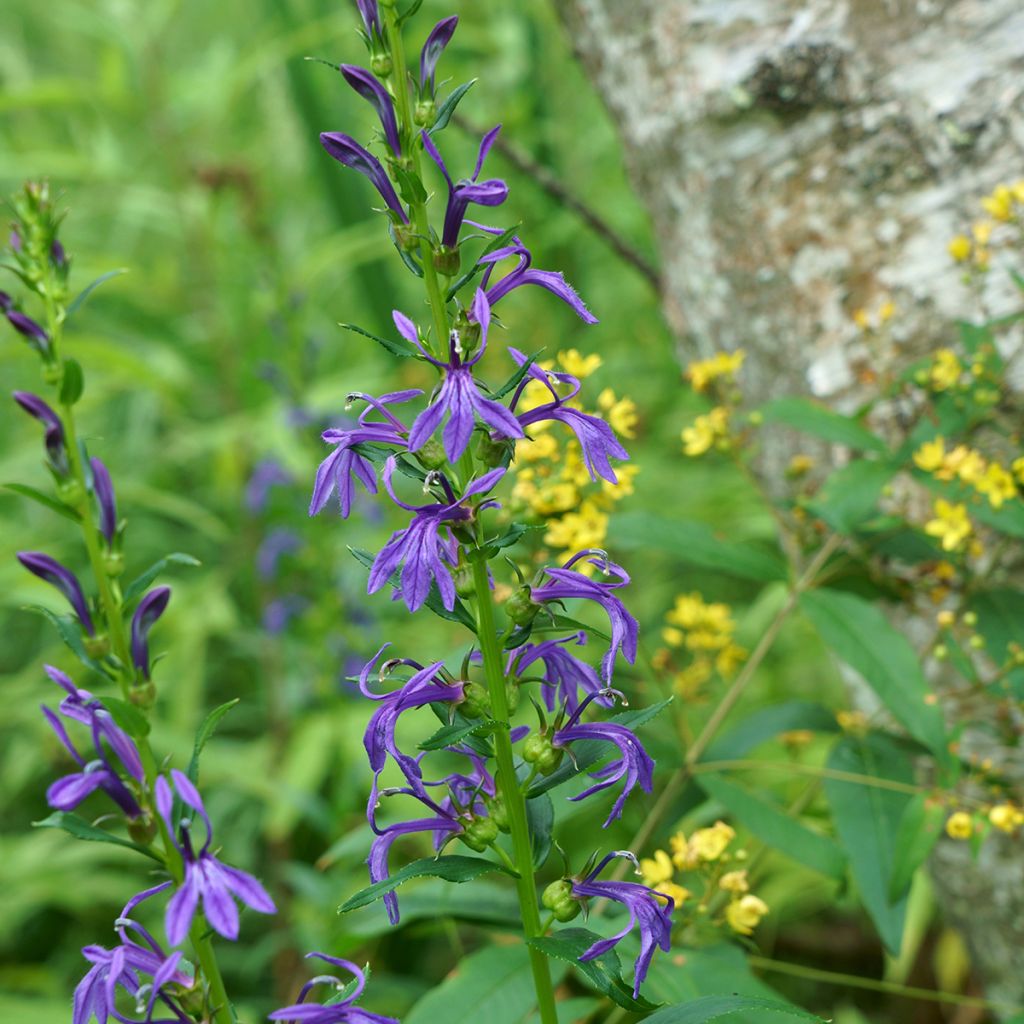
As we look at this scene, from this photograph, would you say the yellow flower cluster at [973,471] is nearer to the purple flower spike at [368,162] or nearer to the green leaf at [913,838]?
the green leaf at [913,838]

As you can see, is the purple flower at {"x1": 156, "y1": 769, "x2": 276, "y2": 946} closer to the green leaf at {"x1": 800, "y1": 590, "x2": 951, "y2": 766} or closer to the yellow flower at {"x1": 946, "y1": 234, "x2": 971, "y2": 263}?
the green leaf at {"x1": 800, "y1": 590, "x2": 951, "y2": 766}

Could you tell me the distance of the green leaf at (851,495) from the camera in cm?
140

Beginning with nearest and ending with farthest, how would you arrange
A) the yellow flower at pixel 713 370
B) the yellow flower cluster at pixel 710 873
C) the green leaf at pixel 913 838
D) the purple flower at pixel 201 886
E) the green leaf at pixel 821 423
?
the purple flower at pixel 201 886
the yellow flower cluster at pixel 710 873
the green leaf at pixel 913 838
the green leaf at pixel 821 423
the yellow flower at pixel 713 370

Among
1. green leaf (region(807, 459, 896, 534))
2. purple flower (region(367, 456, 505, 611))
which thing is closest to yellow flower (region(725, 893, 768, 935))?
green leaf (region(807, 459, 896, 534))

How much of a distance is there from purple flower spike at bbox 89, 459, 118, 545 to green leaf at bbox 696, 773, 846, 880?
32.3 inches

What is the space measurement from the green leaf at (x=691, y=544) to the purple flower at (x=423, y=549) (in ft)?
2.26

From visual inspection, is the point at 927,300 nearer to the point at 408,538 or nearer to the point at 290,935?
the point at 408,538

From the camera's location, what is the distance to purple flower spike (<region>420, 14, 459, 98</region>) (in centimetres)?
85

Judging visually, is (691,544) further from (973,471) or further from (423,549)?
(423,549)

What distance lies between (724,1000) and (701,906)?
0.35 metres

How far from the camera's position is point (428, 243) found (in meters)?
0.83

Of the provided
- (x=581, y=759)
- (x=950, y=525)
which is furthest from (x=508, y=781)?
(x=950, y=525)

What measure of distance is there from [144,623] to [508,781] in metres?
0.30

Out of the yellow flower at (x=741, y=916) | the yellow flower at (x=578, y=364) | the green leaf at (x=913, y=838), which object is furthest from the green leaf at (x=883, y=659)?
the yellow flower at (x=578, y=364)
